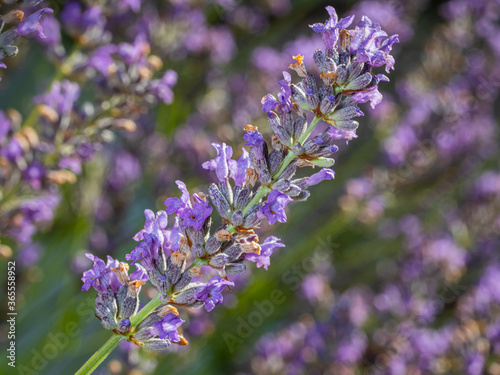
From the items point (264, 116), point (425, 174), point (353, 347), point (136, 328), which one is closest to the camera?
point (136, 328)

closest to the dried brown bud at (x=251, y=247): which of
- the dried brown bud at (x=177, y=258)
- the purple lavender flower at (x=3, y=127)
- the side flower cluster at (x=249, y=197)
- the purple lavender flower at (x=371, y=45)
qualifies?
the side flower cluster at (x=249, y=197)

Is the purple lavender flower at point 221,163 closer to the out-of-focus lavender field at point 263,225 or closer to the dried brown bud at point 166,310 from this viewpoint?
the dried brown bud at point 166,310

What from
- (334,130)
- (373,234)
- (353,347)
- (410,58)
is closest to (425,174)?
A: (373,234)

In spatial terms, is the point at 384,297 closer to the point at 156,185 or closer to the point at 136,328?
the point at 156,185

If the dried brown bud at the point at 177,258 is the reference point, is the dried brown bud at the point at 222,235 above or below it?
above

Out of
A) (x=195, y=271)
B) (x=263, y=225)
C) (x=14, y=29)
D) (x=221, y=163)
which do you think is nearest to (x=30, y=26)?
(x=14, y=29)

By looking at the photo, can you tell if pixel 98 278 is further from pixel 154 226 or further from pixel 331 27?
pixel 331 27
